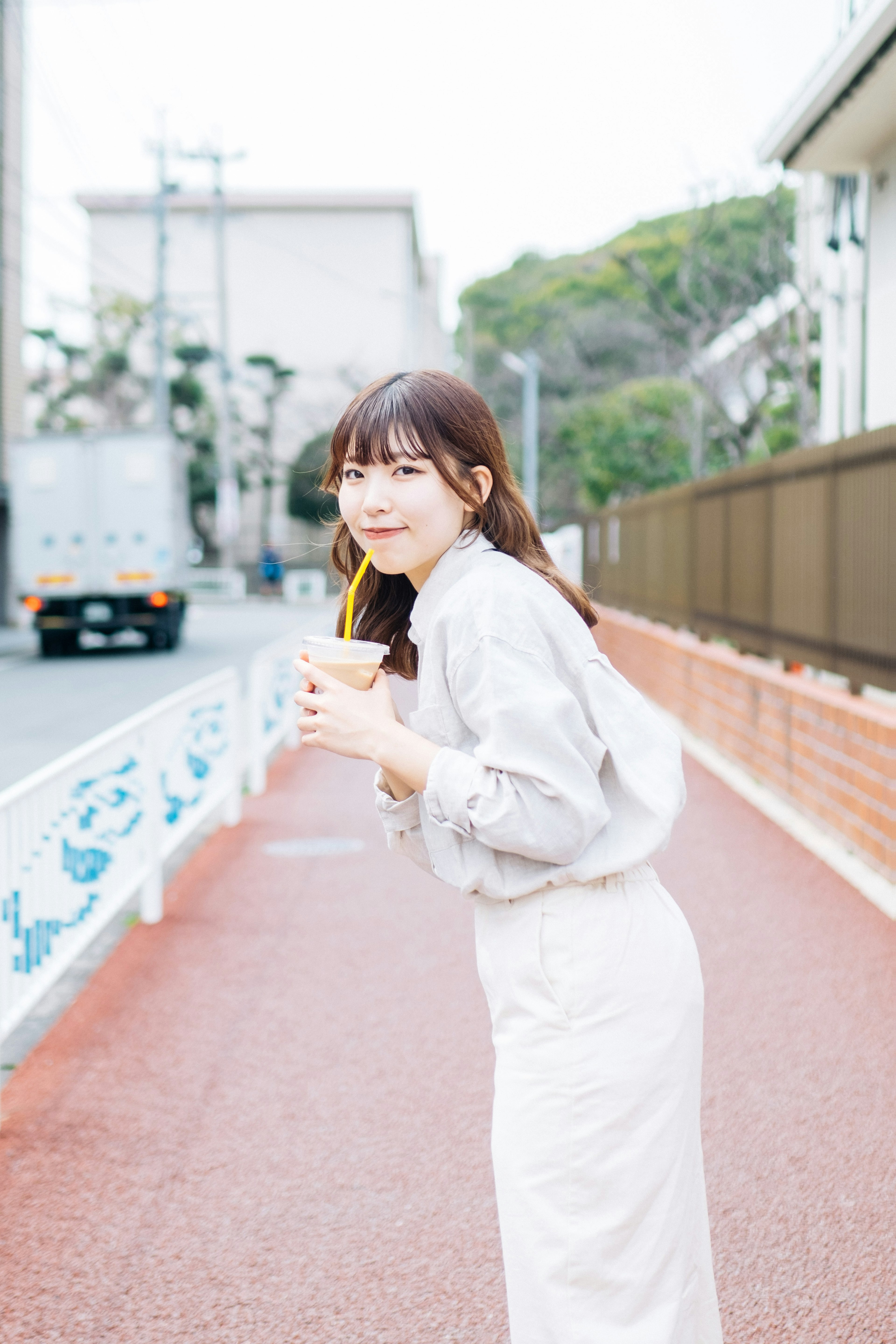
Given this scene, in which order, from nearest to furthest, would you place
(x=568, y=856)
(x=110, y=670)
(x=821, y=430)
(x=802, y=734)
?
(x=568, y=856) < (x=802, y=734) < (x=821, y=430) < (x=110, y=670)

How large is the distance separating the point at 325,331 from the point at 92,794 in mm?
49418

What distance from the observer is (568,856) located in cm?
171

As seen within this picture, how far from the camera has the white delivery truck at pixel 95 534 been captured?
2156 cm

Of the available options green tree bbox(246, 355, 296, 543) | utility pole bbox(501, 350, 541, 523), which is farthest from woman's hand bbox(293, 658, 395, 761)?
green tree bbox(246, 355, 296, 543)

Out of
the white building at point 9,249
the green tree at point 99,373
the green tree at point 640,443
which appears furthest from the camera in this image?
the green tree at point 99,373

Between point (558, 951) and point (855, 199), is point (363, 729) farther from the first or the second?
point (855, 199)

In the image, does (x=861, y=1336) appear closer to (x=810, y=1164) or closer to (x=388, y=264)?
(x=810, y=1164)

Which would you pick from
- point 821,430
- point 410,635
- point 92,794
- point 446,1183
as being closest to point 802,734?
point 92,794

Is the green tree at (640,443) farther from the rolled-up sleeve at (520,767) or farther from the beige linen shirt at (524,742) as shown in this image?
the rolled-up sleeve at (520,767)

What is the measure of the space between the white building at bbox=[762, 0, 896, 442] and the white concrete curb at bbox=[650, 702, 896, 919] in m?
2.63

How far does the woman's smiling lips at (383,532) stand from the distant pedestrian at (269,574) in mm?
41583

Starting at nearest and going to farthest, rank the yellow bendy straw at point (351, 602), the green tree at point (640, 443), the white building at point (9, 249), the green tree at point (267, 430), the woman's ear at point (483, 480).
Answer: the woman's ear at point (483, 480) < the yellow bendy straw at point (351, 602) < the white building at point (9, 249) < the green tree at point (640, 443) < the green tree at point (267, 430)

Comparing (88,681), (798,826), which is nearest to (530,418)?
(88,681)

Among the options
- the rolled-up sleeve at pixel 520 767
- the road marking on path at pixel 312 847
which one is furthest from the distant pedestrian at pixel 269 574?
the rolled-up sleeve at pixel 520 767
